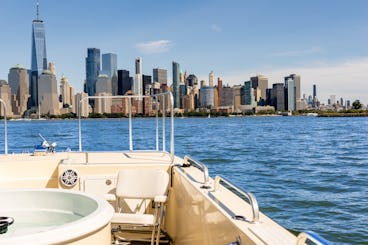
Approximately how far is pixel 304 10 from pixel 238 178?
1105 inches

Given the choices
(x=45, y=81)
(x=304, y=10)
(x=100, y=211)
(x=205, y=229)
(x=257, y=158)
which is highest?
(x=304, y=10)

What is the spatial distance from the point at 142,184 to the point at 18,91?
150 feet

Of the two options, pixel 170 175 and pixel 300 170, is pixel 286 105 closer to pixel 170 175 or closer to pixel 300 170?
pixel 300 170

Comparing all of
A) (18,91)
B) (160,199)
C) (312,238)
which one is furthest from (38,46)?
(312,238)

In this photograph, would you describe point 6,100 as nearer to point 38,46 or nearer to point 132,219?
point 132,219

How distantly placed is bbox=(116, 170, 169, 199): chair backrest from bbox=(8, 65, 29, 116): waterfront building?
30.1 meters

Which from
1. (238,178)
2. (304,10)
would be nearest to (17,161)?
(238,178)

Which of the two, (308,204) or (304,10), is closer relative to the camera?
(308,204)

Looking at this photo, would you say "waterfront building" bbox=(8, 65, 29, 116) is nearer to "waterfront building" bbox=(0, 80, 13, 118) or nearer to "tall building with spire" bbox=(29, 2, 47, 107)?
"waterfront building" bbox=(0, 80, 13, 118)

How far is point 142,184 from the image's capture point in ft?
10.3

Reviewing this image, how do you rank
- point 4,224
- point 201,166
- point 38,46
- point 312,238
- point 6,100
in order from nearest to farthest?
point 312,238
point 4,224
point 201,166
point 6,100
point 38,46

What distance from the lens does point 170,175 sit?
11.0 feet

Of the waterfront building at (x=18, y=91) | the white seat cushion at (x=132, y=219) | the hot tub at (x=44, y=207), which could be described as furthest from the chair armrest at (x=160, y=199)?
the waterfront building at (x=18, y=91)

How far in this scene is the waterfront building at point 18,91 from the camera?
3541cm
